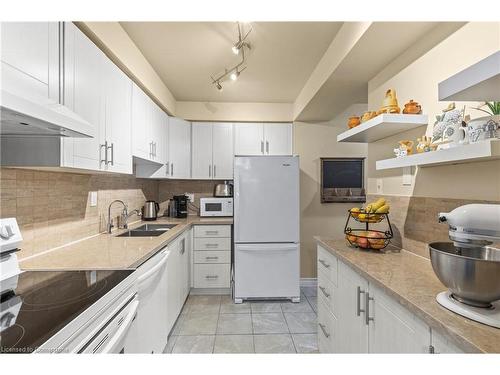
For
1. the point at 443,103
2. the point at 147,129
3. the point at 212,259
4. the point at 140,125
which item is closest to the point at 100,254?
the point at 140,125

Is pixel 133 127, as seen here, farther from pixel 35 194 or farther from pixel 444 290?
pixel 444 290

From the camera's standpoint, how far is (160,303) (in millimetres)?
1949

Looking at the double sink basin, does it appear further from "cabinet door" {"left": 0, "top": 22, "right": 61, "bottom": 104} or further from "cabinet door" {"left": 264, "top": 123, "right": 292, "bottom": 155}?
"cabinet door" {"left": 264, "top": 123, "right": 292, "bottom": 155}

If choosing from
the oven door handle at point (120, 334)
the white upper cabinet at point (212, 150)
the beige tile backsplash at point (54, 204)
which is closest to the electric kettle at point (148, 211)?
the beige tile backsplash at point (54, 204)

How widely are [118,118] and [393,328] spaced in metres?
2.03

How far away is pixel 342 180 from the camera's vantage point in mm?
3684

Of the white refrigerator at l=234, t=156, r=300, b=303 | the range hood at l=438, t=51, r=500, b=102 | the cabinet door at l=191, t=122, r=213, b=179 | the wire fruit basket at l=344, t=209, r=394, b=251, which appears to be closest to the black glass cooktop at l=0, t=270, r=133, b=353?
the wire fruit basket at l=344, t=209, r=394, b=251

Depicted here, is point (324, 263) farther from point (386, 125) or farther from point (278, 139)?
point (278, 139)

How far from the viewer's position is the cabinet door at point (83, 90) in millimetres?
1347

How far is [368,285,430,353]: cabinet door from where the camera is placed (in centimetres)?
94

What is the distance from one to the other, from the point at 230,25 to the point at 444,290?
201 cm

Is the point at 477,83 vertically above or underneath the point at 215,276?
above

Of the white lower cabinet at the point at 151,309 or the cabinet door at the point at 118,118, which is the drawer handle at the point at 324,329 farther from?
the cabinet door at the point at 118,118

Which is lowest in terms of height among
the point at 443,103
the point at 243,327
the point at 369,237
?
the point at 243,327
